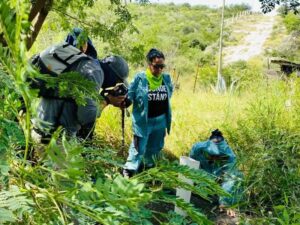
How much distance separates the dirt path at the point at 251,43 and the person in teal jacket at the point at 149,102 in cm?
4175

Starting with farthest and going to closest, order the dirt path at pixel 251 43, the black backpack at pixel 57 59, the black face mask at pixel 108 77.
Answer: the dirt path at pixel 251 43, the black face mask at pixel 108 77, the black backpack at pixel 57 59

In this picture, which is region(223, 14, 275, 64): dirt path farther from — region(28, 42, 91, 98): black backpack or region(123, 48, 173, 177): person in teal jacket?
region(28, 42, 91, 98): black backpack

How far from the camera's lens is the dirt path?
48.9 metres

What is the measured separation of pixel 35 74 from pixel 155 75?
3.94 m

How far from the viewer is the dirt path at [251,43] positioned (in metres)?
48.9

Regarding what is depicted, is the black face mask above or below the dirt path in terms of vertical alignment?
below

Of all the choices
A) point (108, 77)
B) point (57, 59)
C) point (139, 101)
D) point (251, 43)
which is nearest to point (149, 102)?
point (139, 101)

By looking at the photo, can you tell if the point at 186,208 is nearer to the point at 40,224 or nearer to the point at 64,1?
the point at 40,224

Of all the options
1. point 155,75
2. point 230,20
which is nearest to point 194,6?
point 230,20

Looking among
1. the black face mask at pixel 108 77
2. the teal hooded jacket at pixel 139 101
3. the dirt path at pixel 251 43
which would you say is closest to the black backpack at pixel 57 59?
the black face mask at pixel 108 77

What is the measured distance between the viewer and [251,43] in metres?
54.7

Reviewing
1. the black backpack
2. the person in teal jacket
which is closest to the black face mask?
the black backpack

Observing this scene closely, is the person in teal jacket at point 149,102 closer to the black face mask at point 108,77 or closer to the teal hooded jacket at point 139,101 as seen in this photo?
the teal hooded jacket at point 139,101

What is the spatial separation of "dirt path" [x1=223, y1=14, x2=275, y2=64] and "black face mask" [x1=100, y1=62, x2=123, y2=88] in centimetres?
4329
